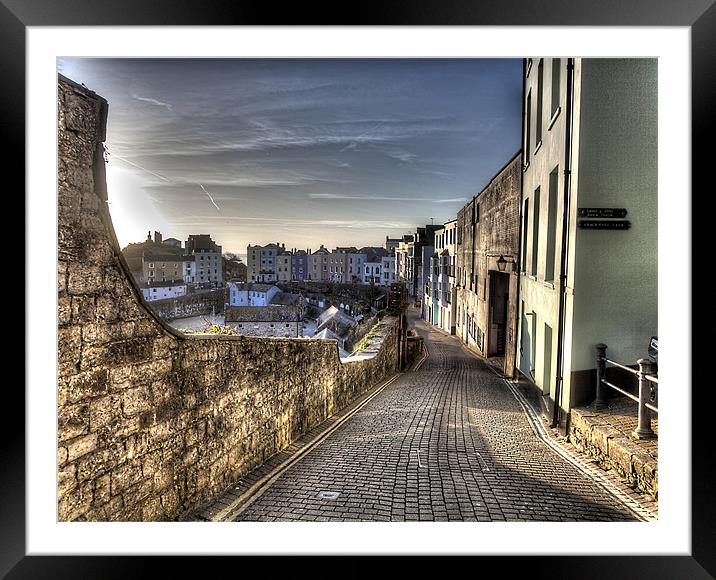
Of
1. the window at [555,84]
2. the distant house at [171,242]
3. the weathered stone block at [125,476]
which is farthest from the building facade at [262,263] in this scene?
the weathered stone block at [125,476]

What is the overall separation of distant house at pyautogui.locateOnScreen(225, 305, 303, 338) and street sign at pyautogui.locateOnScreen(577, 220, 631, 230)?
2547 centimetres

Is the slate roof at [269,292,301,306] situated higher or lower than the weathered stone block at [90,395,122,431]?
lower

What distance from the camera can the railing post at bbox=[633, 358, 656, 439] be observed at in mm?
3842

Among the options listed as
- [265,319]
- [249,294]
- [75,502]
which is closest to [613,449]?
[75,502]

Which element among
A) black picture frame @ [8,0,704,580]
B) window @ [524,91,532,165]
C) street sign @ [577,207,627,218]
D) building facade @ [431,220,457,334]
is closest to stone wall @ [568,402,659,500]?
black picture frame @ [8,0,704,580]

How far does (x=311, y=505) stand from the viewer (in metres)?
3.62

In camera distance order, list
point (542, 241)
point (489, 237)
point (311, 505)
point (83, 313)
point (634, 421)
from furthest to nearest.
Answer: point (489, 237), point (542, 241), point (634, 421), point (311, 505), point (83, 313)

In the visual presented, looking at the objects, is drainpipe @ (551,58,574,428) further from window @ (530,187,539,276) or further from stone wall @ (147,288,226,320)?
stone wall @ (147,288,226,320)

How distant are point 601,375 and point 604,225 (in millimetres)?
1773
